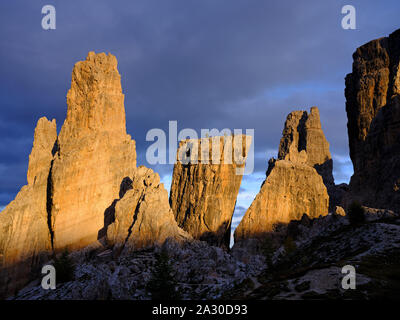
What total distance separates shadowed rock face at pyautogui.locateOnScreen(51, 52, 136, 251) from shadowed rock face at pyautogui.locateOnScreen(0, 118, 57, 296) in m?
3.58

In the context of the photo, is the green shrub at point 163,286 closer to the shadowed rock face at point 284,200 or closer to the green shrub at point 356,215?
the green shrub at point 356,215

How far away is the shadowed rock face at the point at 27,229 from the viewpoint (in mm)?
72750

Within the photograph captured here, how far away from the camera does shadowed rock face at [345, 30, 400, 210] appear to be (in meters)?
88.9

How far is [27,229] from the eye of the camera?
76875 mm

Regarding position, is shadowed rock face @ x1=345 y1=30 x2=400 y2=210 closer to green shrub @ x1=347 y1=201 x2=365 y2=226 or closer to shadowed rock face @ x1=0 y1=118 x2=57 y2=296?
green shrub @ x1=347 y1=201 x2=365 y2=226

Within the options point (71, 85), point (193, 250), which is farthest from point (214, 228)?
point (71, 85)

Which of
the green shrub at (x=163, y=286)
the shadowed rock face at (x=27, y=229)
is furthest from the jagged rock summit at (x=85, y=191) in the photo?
the green shrub at (x=163, y=286)

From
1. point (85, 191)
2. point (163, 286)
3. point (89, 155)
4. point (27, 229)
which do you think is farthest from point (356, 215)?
point (27, 229)

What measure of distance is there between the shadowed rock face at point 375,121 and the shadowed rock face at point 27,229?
7501 centimetres

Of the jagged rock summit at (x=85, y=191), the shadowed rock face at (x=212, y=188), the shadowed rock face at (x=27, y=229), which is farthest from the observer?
the shadowed rock face at (x=212, y=188)

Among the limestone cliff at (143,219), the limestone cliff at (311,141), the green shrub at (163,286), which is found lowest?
the green shrub at (163,286)

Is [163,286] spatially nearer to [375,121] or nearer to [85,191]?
[85,191]
